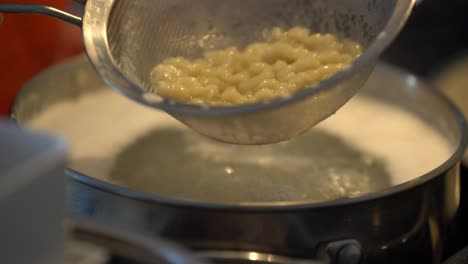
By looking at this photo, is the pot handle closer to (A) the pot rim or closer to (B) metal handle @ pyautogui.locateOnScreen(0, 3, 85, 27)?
(A) the pot rim

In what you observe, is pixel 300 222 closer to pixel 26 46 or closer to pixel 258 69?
pixel 258 69

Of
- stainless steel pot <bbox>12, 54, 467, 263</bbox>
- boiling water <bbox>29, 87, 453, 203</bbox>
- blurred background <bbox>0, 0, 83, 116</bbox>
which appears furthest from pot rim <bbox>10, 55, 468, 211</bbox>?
blurred background <bbox>0, 0, 83, 116</bbox>

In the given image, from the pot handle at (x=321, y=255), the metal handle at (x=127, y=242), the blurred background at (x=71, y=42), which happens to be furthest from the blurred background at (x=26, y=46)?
the metal handle at (x=127, y=242)

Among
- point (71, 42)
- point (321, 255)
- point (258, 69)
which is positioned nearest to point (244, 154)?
point (258, 69)

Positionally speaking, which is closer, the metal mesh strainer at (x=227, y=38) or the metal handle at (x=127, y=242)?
the metal handle at (x=127, y=242)

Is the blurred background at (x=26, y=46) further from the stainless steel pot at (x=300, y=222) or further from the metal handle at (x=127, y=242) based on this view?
the metal handle at (x=127, y=242)
